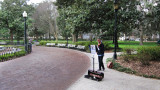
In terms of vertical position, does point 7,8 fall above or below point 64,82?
above

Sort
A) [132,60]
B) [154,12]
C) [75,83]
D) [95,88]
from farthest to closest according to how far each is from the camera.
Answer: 1. [154,12]
2. [132,60]
3. [75,83]
4. [95,88]

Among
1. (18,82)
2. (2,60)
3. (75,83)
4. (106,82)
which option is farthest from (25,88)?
(2,60)

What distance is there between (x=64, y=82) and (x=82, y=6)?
43.8 feet

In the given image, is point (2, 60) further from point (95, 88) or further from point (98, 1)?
point (98, 1)

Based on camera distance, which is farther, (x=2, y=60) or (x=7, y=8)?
(x=7, y=8)

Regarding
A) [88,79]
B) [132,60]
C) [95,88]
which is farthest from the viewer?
[132,60]

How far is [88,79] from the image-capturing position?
5844 mm

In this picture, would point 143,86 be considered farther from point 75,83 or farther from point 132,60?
Result: point 132,60

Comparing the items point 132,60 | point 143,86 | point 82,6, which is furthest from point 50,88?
point 82,6

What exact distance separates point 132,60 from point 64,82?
5249 millimetres

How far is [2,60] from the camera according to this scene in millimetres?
10211

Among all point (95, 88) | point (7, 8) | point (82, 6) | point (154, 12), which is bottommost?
point (95, 88)

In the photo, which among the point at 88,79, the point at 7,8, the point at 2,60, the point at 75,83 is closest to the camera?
the point at 75,83

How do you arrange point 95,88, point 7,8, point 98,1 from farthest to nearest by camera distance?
point 7,8
point 98,1
point 95,88
